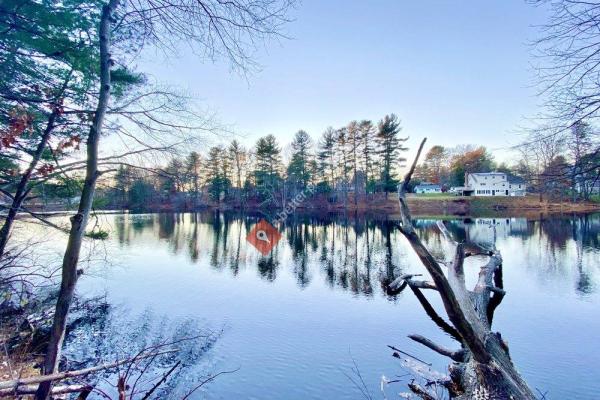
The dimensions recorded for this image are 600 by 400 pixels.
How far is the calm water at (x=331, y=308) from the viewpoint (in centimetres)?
641

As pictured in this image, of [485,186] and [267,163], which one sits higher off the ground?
[267,163]

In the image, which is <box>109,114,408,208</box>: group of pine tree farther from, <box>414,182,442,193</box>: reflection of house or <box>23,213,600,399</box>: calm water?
<box>23,213,600,399</box>: calm water

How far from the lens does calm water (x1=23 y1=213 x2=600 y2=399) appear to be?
21.0ft

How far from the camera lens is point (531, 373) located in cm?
633

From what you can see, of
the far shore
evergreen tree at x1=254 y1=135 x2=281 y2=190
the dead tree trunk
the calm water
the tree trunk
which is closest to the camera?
the tree trunk

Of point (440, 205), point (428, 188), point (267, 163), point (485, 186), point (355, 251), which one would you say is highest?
point (267, 163)

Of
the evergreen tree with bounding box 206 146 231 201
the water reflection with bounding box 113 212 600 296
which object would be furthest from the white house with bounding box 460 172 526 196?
the evergreen tree with bounding box 206 146 231 201

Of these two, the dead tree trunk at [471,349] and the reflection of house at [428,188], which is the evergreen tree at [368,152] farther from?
the dead tree trunk at [471,349]

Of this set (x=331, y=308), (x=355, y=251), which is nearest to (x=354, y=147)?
(x=355, y=251)

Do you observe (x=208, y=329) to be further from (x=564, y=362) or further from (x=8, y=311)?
(x=564, y=362)

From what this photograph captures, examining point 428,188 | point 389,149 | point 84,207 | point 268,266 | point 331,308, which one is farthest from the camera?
point 428,188

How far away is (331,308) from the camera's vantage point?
10.4 metres

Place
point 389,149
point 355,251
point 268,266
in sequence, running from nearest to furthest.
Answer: point 268,266
point 355,251
point 389,149

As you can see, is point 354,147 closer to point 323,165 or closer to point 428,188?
point 323,165
